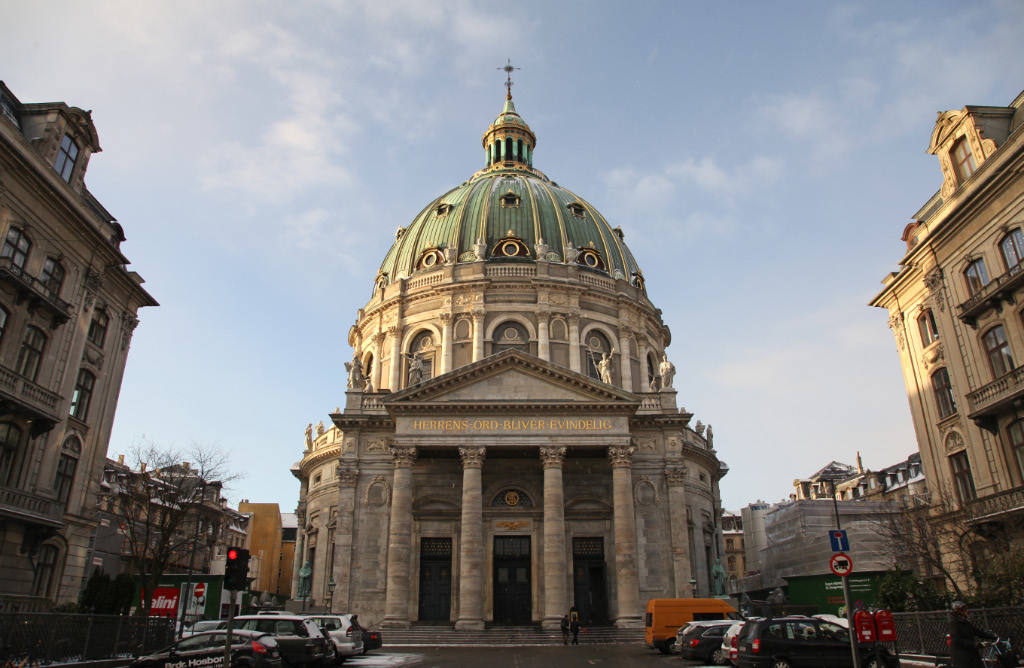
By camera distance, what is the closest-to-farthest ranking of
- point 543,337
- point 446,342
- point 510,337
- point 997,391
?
point 997,391 < point 543,337 < point 446,342 < point 510,337

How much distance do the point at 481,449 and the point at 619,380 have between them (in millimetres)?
16004

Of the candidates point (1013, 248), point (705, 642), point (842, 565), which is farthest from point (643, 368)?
point (842, 565)

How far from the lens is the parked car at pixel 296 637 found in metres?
18.8

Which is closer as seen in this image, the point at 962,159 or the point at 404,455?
the point at 962,159

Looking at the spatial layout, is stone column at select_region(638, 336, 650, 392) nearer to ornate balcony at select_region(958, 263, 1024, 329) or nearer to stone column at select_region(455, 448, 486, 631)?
stone column at select_region(455, 448, 486, 631)

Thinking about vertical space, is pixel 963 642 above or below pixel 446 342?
below

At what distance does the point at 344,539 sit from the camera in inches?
1409

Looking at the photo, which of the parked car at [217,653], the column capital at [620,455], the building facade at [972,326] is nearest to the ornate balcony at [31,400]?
the parked car at [217,653]

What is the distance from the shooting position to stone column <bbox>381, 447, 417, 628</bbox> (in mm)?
32062

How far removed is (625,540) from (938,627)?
16.0 m

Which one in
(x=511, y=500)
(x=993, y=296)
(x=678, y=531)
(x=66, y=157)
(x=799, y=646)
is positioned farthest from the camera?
(x=511, y=500)

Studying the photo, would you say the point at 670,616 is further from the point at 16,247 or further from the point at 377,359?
the point at 377,359

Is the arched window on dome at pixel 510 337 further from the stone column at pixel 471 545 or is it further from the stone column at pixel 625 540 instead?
the stone column at pixel 625 540

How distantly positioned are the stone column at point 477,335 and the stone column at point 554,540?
13.1 meters
